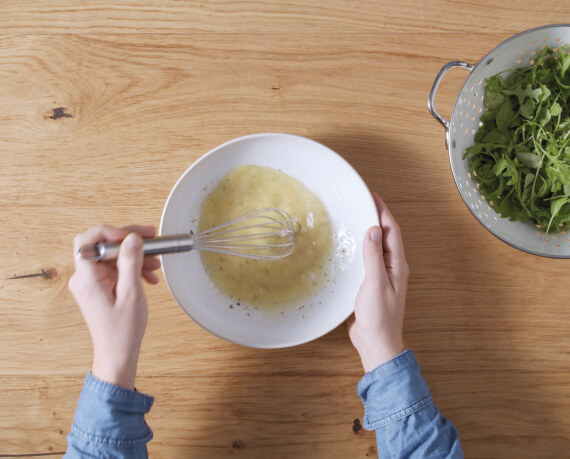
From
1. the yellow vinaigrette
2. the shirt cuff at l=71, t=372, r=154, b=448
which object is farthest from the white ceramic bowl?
the shirt cuff at l=71, t=372, r=154, b=448

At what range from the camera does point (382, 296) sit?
645 millimetres

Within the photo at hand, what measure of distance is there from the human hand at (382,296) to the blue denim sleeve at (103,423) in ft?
1.08

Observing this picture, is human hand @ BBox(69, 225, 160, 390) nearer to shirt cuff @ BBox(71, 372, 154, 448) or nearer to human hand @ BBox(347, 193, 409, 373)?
shirt cuff @ BBox(71, 372, 154, 448)

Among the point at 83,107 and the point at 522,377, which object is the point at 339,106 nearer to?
the point at 83,107

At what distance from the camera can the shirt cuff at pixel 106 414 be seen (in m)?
0.56

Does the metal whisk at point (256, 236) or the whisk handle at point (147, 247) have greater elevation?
the whisk handle at point (147, 247)

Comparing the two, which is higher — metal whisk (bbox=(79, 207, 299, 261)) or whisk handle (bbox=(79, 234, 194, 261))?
whisk handle (bbox=(79, 234, 194, 261))

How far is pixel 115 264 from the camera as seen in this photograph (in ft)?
2.00

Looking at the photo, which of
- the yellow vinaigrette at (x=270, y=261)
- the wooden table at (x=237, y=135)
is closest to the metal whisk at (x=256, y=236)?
the yellow vinaigrette at (x=270, y=261)

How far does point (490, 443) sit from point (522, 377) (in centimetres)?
12

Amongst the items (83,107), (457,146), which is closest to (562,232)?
(457,146)

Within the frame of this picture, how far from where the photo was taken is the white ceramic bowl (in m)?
0.66

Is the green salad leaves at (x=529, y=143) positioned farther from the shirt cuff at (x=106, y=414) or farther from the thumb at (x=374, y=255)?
the shirt cuff at (x=106, y=414)

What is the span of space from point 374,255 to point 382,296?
0.06 metres
